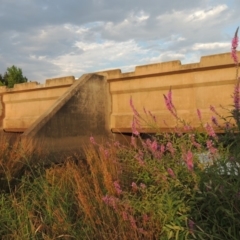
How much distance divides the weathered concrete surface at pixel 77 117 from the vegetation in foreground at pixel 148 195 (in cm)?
285

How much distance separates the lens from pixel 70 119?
894 cm

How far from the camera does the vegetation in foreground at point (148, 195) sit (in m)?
2.72

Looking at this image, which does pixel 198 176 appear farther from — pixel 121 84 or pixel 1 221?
pixel 121 84

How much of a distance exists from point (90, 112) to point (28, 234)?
573 centimetres

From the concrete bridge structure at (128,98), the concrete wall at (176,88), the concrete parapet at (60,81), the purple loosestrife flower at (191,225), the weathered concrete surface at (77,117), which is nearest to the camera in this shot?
the purple loosestrife flower at (191,225)

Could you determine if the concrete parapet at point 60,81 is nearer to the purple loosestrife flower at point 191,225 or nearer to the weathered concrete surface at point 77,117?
the weathered concrete surface at point 77,117

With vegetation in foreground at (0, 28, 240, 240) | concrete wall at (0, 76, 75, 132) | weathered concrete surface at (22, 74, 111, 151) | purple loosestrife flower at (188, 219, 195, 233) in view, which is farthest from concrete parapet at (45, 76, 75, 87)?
purple loosestrife flower at (188, 219, 195, 233)

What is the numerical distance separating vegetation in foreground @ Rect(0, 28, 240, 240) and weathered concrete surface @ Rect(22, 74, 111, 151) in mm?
2849

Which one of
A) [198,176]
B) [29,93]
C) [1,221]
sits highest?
[29,93]

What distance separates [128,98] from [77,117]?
1.29 meters

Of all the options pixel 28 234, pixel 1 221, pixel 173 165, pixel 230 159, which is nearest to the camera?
pixel 230 159

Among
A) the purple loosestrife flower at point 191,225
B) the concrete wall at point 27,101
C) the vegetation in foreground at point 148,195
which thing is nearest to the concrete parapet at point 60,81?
the concrete wall at point 27,101

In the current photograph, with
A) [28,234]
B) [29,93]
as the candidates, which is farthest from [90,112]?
[28,234]

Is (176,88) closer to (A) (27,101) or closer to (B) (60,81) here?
(B) (60,81)
